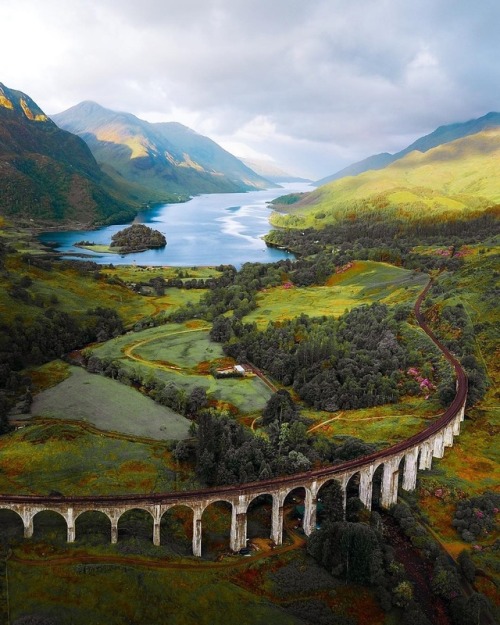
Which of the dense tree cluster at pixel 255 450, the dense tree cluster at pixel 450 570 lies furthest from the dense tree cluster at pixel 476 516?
the dense tree cluster at pixel 255 450

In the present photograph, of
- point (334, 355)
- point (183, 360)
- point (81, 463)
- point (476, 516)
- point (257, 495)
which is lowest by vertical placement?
point (476, 516)

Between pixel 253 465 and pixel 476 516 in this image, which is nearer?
pixel 476 516

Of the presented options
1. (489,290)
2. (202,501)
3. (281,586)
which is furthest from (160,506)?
(489,290)

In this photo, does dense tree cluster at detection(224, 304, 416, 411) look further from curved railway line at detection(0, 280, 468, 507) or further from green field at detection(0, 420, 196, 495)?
green field at detection(0, 420, 196, 495)

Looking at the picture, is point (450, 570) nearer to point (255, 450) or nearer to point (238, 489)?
point (238, 489)

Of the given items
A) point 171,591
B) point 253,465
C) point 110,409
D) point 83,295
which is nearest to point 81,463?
point 110,409

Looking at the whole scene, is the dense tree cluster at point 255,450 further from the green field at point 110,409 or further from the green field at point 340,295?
the green field at point 340,295

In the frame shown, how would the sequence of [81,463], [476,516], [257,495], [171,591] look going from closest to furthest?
1. [171,591]
2. [257,495]
3. [476,516]
4. [81,463]
